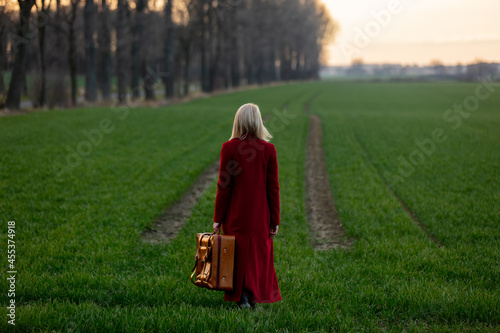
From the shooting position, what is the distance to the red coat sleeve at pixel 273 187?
4.76m

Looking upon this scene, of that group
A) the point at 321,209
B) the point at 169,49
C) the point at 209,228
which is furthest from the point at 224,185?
the point at 169,49

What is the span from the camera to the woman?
15.2 feet

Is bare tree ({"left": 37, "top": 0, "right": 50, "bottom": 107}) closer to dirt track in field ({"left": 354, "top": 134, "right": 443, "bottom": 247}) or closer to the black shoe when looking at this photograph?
dirt track in field ({"left": 354, "top": 134, "right": 443, "bottom": 247})

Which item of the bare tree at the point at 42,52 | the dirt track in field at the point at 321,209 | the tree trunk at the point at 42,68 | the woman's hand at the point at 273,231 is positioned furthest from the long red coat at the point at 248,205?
the bare tree at the point at 42,52

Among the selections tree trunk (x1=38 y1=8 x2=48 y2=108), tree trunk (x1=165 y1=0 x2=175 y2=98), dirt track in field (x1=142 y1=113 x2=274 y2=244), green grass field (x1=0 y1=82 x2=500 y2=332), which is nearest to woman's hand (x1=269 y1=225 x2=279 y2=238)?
green grass field (x1=0 y1=82 x2=500 y2=332)

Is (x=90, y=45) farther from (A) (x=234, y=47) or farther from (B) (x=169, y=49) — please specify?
(A) (x=234, y=47)

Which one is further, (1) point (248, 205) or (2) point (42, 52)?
(2) point (42, 52)

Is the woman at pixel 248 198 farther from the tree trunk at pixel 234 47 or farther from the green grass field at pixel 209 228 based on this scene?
the tree trunk at pixel 234 47

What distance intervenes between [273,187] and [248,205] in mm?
358

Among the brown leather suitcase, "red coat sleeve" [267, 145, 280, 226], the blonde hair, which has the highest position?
the blonde hair

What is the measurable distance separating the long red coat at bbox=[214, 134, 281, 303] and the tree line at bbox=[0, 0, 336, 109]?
2092cm

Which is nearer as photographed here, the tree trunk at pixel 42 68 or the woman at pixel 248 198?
the woman at pixel 248 198

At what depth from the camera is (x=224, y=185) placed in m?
4.72

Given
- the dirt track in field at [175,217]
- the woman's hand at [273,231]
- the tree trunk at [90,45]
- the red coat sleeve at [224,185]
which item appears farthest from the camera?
the tree trunk at [90,45]
